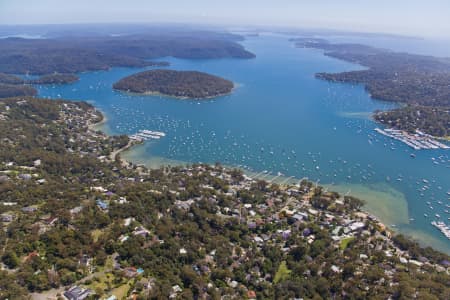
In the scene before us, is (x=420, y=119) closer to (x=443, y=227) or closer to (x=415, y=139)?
(x=415, y=139)

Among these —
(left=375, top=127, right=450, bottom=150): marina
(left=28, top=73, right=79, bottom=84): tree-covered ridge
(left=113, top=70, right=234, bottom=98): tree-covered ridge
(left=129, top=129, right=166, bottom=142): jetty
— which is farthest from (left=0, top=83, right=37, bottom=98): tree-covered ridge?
(left=375, top=127, right=450, bottom=150): marina

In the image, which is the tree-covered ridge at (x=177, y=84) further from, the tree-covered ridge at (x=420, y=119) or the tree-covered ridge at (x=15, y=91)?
the tree-covered ridge at (x=420, y=119)

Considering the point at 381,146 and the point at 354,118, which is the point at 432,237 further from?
the point at 354,118

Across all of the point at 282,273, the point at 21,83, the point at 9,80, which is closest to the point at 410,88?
the point at 282,273

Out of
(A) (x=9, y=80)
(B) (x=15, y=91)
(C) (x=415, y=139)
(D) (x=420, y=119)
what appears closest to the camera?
(C) (x=415, y=139)

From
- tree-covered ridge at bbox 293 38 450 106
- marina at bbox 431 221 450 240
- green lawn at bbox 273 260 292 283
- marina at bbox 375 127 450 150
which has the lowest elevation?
green lawn at bbox 273 260 292 283

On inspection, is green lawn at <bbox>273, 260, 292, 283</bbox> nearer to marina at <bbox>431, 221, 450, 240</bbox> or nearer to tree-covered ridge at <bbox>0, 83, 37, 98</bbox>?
marina at <bbox>431, 221, 450, 240</bbox>

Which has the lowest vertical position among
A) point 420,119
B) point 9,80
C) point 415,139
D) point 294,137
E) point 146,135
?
point 146,135
